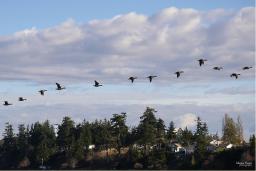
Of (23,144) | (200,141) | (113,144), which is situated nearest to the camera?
(200,141)

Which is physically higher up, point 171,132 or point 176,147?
point 171,132

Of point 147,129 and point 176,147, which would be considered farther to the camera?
point 176,147

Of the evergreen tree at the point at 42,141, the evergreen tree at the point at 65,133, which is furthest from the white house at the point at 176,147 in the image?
the evergreen tree at the point at 42,141

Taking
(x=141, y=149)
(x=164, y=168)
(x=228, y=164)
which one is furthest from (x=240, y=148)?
(x=141, y=149)

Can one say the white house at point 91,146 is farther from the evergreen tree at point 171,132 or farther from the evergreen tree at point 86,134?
the evergreen tree at point 171,132

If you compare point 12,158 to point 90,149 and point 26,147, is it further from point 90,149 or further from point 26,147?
point 90,149

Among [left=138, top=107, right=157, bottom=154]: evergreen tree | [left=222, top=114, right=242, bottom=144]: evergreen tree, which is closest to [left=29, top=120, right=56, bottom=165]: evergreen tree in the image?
[left=138, top=107, right=157, bottom=154]: evergreen tree

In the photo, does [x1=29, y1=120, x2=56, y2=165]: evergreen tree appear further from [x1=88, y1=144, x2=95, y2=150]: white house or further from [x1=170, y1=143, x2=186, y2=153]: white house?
[x1=170, y1=143, x2=186, y2=153]: white house

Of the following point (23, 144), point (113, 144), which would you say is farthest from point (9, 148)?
point (113, 144)

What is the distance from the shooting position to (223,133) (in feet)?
481

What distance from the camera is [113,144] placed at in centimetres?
14475

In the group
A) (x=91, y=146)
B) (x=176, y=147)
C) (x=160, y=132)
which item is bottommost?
(x=176, y=147)

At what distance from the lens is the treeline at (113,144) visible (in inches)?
4907

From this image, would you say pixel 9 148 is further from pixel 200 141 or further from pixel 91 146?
pixel 200 141
